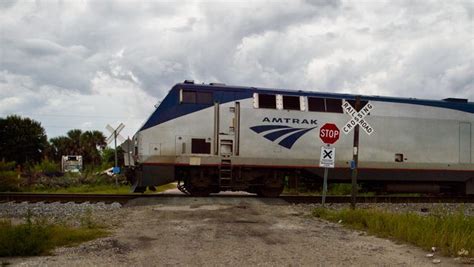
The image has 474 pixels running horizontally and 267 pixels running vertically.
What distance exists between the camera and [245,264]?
717 centimetres

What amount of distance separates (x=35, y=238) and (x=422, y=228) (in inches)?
279

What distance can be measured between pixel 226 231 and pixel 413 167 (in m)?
10.5

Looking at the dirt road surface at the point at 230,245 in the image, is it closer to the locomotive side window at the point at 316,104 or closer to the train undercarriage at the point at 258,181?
the train undercarriage at the point at 258,181

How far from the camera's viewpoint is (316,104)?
17.5 metres

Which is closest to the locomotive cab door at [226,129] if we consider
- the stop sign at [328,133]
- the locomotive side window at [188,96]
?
the locomotive side window at [188,96]

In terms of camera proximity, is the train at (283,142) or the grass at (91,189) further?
the grass at (91,189)

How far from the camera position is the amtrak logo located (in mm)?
16844

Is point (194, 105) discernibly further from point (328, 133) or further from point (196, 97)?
point (328, 133)

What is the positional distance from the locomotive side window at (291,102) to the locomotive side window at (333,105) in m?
1.15

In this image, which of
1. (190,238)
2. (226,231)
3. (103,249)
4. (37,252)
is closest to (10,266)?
(37,252)

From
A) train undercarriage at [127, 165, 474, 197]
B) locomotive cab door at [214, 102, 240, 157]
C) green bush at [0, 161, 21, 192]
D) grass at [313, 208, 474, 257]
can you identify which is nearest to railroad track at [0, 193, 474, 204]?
train undercarriage at [127, 165, 474, 197]

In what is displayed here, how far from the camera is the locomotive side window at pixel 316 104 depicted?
57.2 feet

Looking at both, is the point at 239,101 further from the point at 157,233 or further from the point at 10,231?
the point at 10,231

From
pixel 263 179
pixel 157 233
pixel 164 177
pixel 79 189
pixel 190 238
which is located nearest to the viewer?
pixel 190 238
